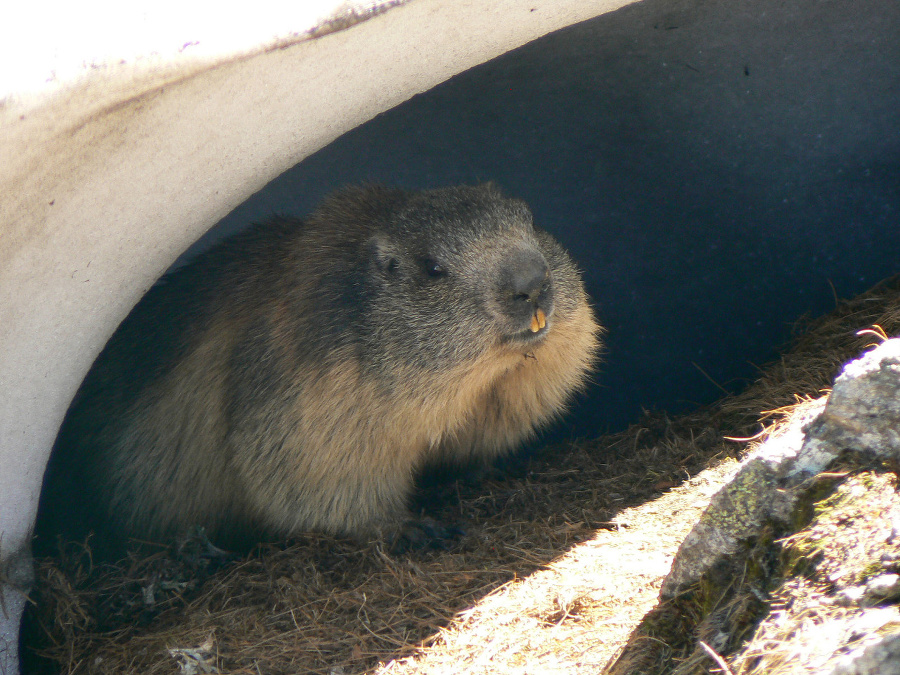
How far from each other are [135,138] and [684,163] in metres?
3.90

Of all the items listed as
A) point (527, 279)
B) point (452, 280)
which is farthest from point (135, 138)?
point (527, 279)

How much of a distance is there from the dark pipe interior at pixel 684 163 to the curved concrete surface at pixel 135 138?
49.8 inches

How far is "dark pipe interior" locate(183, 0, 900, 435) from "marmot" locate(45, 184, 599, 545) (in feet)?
4.55

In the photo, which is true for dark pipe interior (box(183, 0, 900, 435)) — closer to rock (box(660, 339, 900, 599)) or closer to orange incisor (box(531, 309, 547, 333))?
orange incisor (box(531, 309, 547, 333))

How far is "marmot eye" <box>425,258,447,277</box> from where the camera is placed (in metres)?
4.19

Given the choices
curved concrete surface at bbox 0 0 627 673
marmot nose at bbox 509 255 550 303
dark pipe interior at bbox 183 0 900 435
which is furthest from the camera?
dark pipe interior at bbox 183 0 900 435

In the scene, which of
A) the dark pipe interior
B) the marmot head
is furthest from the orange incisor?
the dark pipe interior

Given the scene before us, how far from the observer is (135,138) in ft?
10.9

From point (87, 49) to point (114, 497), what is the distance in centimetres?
320

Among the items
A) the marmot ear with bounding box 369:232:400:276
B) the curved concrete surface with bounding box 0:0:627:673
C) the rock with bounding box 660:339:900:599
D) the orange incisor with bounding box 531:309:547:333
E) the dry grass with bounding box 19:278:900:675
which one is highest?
the curved concrete surface with bounding box 0:0:627:673

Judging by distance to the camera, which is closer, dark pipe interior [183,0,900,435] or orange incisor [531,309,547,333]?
orange incisor [531,309,547,333]

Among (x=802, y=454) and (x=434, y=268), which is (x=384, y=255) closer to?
(x=434, y=268)

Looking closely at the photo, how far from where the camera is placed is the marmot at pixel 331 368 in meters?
4.16

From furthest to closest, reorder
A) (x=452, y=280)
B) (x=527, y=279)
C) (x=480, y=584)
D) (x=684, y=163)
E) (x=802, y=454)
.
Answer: (x=684, y=163), (x=452, y=280), (x=527, y=279), (x=480, y=584), (x=802, y=454)
